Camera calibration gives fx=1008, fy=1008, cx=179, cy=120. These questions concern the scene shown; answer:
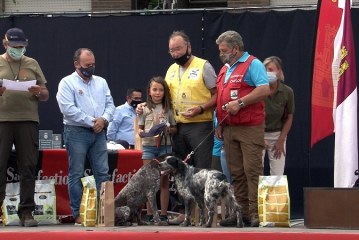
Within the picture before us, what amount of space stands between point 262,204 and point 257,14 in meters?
3.61

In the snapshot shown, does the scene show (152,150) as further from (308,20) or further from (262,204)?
(308,20)

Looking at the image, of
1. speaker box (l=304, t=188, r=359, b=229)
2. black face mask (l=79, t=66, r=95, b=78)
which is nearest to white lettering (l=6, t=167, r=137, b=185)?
black face mask (l=79, t=66, r=95, b=78)

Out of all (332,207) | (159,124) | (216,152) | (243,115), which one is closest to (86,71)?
(159,124)

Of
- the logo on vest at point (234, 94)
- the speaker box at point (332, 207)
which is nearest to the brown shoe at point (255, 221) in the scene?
the speaker box at point (332, 207)

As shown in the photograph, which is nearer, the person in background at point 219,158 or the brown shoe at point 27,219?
the brown shoe at point 27,219

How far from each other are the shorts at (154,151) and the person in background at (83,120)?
489 mm

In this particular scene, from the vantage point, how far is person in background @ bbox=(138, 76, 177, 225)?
36.1ft

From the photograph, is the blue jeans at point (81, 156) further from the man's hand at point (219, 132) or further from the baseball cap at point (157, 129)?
the man's hand at point (219, 132)

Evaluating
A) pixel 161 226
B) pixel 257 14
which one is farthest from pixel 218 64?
pixel 161 226

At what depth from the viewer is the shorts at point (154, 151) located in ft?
36.4

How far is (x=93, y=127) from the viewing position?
36.1 ft

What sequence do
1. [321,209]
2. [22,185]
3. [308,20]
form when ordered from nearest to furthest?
1. [321,209]
2. [22,185]
3. [308,20]

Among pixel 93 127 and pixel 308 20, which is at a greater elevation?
pixel 308 20

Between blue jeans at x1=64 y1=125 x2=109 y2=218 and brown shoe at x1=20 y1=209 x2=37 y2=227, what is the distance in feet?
2.08
